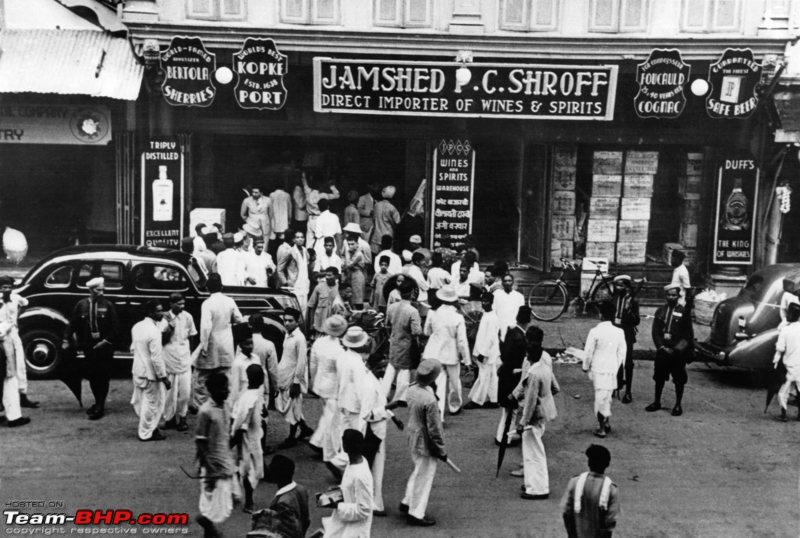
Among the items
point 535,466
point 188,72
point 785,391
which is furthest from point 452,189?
point 535,466

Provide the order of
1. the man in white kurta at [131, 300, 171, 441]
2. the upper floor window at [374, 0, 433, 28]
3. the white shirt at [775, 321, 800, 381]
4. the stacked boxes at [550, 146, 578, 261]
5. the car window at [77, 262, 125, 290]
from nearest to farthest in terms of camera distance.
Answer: the man in white kurta at [131, 300, 171, 441], the white shirt at [775, 321, 800, 381], the car window at [77, 262, 125, 290], the upper floor window at [374, 0, 433, 28], the stacked boxes at [550, 146, 578, 261]

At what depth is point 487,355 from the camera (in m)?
11.6

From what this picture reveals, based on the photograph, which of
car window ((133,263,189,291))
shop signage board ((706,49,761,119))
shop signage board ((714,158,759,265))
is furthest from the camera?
shop signage board ((714,158,759,265))

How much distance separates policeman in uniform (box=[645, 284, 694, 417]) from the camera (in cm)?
1153

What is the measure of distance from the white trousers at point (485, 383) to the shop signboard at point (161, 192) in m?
7.59

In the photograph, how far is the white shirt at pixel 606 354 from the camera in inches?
414

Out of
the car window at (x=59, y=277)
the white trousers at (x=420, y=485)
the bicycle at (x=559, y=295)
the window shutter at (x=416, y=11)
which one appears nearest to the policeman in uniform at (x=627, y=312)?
the bicycle at (x=559, y=295)

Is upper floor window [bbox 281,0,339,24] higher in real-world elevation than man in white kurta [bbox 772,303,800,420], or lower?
higher

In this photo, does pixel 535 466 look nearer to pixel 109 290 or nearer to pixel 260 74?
pixel 109 290

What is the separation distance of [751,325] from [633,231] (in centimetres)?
493

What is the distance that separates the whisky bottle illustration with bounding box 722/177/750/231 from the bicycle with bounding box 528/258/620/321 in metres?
2.53

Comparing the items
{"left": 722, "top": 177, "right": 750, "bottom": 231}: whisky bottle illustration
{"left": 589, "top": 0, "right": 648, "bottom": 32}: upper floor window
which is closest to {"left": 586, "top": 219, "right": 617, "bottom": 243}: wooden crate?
{"left": 722, "top": 177, "right": 750, "bottom": 231}: whisky bottle illustration

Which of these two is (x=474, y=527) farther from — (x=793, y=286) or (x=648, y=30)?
(x=648, y=30)

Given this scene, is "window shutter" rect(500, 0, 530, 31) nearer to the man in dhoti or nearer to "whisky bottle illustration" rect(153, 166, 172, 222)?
"whisky bottle illustration" rect(153, 166, 172, 222)
